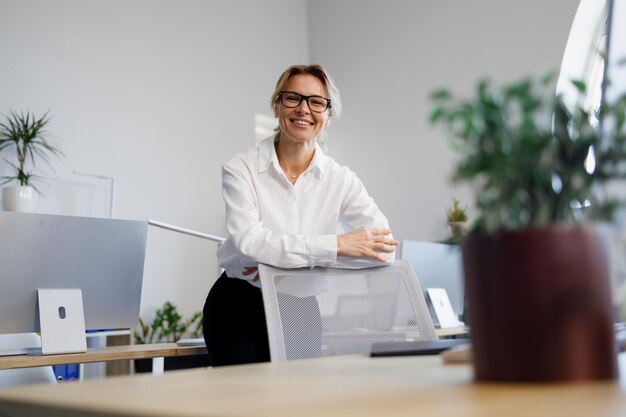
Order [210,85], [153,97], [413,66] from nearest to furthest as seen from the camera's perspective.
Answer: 1. [153,97]
2. [210,85]
3. [413,66]

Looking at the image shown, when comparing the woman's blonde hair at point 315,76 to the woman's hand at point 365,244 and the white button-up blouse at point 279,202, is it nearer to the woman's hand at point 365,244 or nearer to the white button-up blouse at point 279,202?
the white button-up blouse at point 279,202

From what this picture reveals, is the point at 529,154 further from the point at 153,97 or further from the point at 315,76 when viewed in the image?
the point at 153,97

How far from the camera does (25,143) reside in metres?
4.46

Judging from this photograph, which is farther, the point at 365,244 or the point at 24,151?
the point at 24,151

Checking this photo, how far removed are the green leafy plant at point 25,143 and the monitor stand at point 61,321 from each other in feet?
8.73

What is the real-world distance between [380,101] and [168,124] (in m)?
2.00

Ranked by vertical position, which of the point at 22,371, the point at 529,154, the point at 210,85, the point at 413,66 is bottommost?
the point at 22,371

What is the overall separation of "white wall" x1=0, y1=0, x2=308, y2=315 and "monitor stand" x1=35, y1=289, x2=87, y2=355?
306cm

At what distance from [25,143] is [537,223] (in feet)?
14.5

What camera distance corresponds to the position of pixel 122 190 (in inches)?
206

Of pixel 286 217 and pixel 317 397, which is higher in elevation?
pixel 286 217

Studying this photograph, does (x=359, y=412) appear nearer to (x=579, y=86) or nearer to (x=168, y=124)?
(x=579, y=86)

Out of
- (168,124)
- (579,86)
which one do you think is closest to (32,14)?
(168,124)

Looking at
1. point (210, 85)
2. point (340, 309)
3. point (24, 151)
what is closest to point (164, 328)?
point (24, 151)
